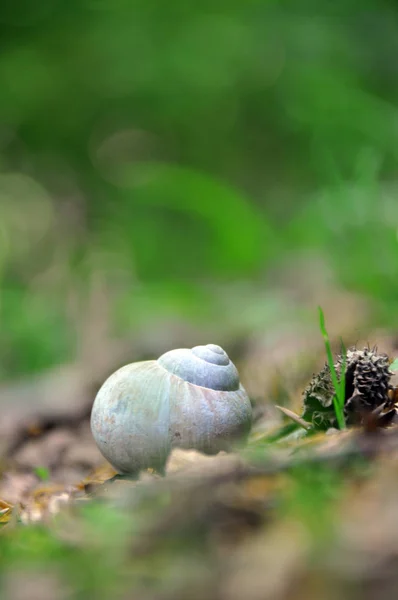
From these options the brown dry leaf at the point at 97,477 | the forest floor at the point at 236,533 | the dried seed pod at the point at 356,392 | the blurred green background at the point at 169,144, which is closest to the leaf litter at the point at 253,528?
the forest floor at the point at 236,533

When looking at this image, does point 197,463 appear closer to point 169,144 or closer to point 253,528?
point 253,528

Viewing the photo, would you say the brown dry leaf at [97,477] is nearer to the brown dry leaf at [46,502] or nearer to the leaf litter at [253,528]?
the brown dry leaf at [46,502]

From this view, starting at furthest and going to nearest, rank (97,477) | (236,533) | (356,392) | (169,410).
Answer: (97,477)
(169,410)
(356,392)
(236,533)

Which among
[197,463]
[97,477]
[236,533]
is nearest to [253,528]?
[236,533]

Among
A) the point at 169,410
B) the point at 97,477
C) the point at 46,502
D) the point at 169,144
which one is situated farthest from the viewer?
the point at 169,144

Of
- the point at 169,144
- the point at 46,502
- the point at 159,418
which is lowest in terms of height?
the point at 46,502

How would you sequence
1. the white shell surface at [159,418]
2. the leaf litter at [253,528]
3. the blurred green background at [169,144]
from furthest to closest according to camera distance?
the blurred green background at [169,144] < the white shell surface at [159,418] < the leaf litter at [253,528]
